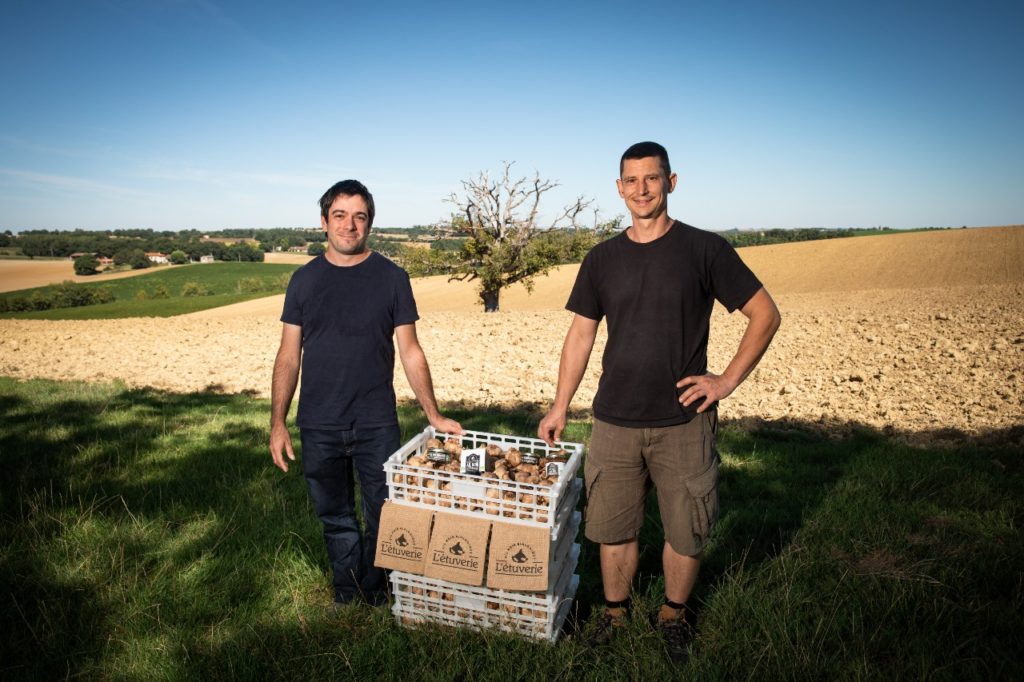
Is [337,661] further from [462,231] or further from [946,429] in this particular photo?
[462,231]

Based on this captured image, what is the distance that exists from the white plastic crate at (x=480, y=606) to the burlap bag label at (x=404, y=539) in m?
0.23

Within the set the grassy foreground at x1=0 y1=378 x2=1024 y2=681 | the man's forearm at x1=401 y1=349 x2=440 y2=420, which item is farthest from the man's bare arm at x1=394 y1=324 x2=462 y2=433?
the grassy foreground at x1=0 y1=378 x2=1024 y2=681

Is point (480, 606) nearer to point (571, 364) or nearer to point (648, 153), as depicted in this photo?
point (571, 364)

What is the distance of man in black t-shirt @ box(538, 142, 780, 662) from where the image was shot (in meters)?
2.90

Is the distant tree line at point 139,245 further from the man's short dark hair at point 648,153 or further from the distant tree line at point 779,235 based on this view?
the man's short dark hair at point 648,153

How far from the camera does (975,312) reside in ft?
54.1

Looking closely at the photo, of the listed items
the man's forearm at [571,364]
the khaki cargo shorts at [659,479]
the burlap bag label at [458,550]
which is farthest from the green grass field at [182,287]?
the khaki cargo shorts at [659,479]

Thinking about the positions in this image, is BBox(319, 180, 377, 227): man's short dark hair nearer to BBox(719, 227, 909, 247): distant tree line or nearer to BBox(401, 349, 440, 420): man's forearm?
BBox(401, 349, 440, 420): man's forearm

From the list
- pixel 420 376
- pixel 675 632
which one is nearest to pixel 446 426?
pixel 420 376

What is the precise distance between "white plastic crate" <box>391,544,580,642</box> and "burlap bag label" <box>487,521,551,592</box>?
212mm

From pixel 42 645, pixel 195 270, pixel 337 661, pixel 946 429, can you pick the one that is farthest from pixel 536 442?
pixel 195 270

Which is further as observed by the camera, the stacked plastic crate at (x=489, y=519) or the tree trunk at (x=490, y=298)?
the tree trunk at (x=490, y=298)

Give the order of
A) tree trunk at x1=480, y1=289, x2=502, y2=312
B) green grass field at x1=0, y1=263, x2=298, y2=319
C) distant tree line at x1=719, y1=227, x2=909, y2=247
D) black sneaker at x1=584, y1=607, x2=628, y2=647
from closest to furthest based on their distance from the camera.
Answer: black sneaker at x1=584, y1=607, x2=628, y2=647, tree trunk at x1=480, y1=289, x2=502, y2=312, green grass field at x1=0, y1=263, x2=298, y2=319, distant tree line at x1=719, y1=227, x2=909, y2=247

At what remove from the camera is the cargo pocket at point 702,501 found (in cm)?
296
